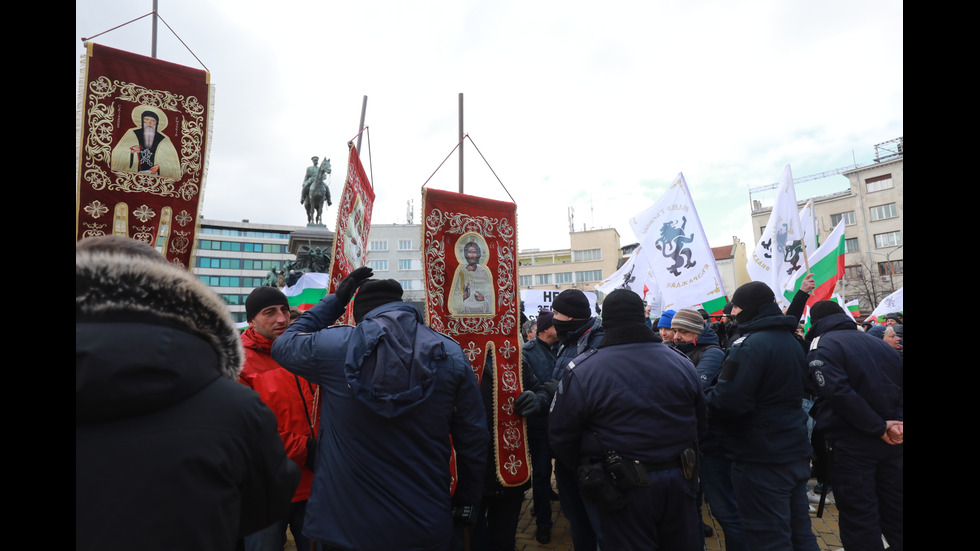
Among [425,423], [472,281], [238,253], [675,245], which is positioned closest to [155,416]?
[425,423]

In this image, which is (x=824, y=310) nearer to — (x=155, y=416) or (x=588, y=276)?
(x=155, y=416)

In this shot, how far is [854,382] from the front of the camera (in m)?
3.35

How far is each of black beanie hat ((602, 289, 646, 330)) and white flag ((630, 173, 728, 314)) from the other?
4450 mm

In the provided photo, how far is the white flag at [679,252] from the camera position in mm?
6898

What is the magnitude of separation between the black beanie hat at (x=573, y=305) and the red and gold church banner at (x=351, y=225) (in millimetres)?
1637

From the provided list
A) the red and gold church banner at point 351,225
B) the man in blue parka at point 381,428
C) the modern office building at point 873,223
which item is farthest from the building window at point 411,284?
the man in blue parka at point 381,428

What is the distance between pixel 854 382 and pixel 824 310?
63cm

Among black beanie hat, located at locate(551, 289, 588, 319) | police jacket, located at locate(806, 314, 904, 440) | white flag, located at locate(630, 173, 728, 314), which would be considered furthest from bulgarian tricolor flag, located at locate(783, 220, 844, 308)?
black beanie hat, located at locate(551, 289, 588, 319)

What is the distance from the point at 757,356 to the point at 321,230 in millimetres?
10825

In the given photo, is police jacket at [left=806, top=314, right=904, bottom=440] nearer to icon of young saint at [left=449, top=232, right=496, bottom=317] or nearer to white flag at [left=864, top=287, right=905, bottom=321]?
icon of young saint at [left=449, top=232, right=496, bottom=317]

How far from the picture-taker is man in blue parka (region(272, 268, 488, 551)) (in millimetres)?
2221
